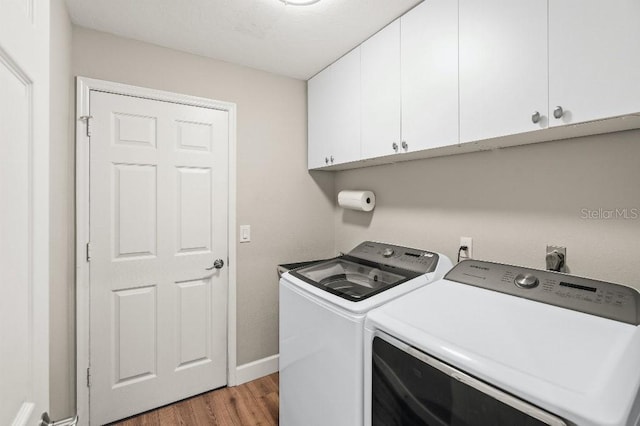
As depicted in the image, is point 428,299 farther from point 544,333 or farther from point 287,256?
point 287,256

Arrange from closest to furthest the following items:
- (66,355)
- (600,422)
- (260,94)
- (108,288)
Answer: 1. (600,422)
2. (66,355)
3. (108,288)
4. (260,94)

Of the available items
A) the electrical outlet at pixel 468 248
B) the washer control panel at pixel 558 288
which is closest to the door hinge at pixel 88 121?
the washer control panel at pixel 558 288

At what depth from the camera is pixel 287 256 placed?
2449mm

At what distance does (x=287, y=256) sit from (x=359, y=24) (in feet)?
5.53

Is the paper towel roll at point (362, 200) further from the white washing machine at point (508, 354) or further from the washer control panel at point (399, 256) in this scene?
the white washing machine at point (508, 354)

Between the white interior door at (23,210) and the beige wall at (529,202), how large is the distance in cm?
174

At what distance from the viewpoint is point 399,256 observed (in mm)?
1729

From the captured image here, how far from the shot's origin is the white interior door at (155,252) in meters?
1.80

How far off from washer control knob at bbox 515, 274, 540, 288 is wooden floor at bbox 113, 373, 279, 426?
5.37 feet

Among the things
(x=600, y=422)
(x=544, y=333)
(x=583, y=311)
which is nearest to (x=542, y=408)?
(x=600, y=422)

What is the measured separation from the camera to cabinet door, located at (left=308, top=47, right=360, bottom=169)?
1.92 m

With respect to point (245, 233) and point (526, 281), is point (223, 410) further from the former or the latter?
point (526, 281)

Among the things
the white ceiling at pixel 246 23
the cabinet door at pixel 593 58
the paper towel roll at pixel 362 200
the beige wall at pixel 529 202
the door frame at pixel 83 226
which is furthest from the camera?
the paper towel roll at pixel 362 200

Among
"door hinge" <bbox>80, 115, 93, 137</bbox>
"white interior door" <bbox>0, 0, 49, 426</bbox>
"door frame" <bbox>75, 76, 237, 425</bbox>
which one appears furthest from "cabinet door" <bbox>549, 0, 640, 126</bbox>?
"door hinge" <bbox>80, 115, 93, 137</bbox>
